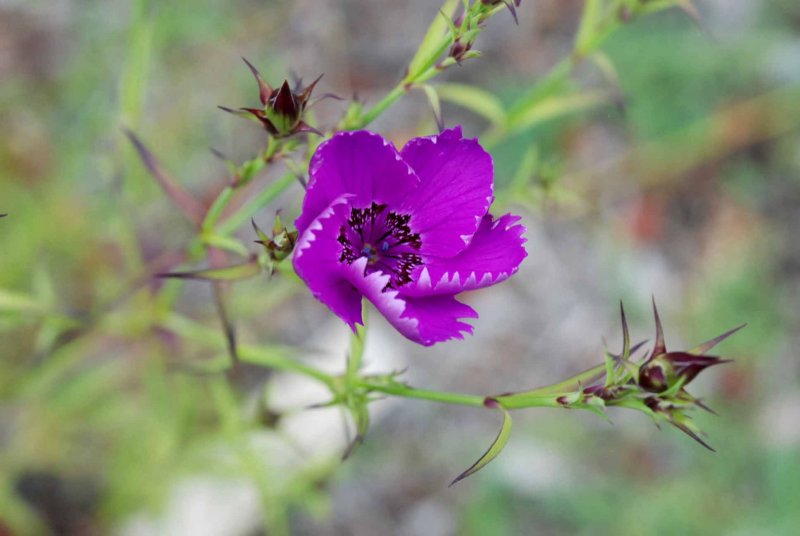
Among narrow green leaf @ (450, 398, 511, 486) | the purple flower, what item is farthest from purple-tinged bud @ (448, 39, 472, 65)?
narrow green leaf @ (450, 398, 511, 486)

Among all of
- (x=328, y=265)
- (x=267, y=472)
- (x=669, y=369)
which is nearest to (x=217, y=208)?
(x=328, y=265)

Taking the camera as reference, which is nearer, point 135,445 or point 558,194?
point 558,194

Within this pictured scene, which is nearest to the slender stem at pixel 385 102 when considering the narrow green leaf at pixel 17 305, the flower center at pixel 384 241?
the flower center at pixel 384 241

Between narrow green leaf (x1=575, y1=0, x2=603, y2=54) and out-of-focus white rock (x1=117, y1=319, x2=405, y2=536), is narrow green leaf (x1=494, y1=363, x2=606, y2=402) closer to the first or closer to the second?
narrow green leaf (x1=575, y1=0, x2=603, y2=54)

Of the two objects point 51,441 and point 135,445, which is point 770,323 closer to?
point 135,445

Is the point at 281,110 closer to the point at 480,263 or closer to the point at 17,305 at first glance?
the point at 480,263

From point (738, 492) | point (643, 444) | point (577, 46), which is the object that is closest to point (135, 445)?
point (577, 46)

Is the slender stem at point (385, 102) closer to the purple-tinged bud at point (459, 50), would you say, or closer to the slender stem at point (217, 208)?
the purple-tinged bud at point (459, 50)
